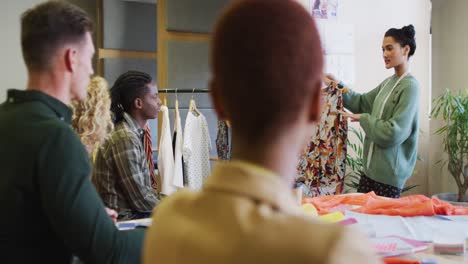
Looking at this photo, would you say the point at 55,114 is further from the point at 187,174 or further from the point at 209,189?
the point at 187,174

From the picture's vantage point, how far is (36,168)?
3.89ft

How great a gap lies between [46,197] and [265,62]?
2.55 feet

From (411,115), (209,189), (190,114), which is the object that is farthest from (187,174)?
(209,189)

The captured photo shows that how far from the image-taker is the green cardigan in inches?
117

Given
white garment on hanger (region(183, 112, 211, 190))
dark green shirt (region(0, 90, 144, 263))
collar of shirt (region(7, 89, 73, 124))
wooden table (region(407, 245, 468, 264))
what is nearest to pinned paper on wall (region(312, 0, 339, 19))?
white garment on hanger (region(183, 112, 211, 190))

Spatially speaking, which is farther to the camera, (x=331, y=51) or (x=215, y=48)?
(x=331, y=51)

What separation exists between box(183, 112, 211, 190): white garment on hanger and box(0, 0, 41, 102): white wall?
2.27 metres

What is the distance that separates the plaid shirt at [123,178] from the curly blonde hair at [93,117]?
0.22ft

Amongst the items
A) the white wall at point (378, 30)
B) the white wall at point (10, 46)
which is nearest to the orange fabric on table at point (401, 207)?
the white wall at point (378, 30)

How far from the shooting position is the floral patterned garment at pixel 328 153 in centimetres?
347

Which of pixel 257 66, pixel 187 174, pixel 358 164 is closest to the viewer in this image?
pixel 257 66

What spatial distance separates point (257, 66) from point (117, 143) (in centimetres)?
193

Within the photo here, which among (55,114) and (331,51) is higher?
(331,51)

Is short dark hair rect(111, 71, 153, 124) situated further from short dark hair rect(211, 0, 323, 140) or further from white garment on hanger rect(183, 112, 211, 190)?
short dark hair rect(211, 0, 323, 140)
